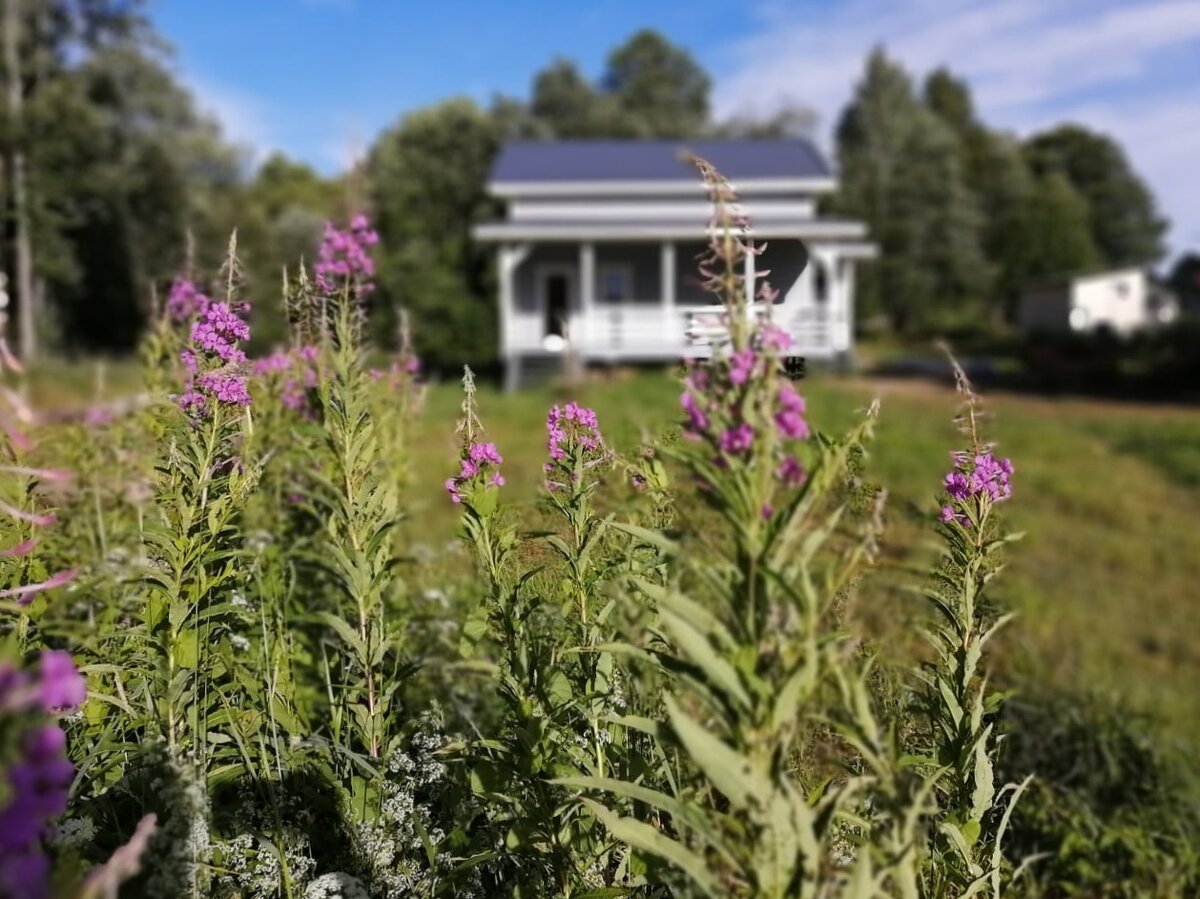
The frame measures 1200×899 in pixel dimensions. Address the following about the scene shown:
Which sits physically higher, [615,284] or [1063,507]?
[615,284]

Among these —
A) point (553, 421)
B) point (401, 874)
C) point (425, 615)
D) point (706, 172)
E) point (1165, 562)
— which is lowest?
point (1165, 562)

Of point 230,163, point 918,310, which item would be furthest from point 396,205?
point 918,310

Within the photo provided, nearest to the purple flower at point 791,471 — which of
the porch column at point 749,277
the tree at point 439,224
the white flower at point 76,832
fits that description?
the porch column at point 749,277

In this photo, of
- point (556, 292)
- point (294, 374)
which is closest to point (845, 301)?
point (556, 292)

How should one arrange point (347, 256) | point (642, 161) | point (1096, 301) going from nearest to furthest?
point (347, 256) → point (642, 161) → point (1096, 301)

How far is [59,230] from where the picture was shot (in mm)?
25641

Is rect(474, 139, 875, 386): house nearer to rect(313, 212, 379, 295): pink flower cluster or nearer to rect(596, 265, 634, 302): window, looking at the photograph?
rect(596, 265, 634, 302): window

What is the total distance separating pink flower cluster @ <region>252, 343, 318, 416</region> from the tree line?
55cm

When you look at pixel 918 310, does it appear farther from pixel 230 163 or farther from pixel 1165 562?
pixel 1165 562

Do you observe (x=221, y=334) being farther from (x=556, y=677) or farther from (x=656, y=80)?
(x=656, y=80)

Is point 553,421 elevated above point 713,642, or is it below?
above

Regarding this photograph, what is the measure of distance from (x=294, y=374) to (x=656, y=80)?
5088cm

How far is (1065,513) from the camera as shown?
32.1 feet

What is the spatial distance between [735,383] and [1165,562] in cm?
816
